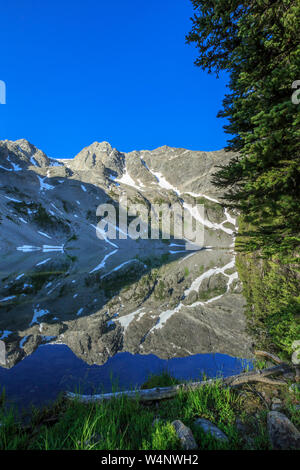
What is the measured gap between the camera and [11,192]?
122 metres

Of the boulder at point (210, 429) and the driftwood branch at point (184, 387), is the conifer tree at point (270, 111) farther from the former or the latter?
the boulder at point (210, 429)

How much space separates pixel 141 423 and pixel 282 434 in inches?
89.2

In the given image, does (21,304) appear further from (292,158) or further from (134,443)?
(292,158)

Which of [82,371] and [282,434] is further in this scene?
[82,371]

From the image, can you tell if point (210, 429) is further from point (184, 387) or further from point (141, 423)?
point (184, 387)

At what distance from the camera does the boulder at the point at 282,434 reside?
263 centimetres

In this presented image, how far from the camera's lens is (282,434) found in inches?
107

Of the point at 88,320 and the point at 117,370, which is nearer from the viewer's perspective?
the point at 117,370

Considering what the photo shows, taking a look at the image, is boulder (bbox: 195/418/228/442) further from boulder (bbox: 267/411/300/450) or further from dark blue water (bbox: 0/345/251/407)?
dark blue water (bbox: 0/345/251/407)

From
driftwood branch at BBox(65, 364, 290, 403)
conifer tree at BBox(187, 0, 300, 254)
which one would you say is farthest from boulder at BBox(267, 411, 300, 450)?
conifer tree at BBox(187, 0, 300, 254)

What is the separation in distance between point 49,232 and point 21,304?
109 meters
